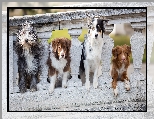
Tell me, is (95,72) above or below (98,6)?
below

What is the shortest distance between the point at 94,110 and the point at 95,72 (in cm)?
42

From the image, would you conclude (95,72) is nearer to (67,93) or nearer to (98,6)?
(67,93)

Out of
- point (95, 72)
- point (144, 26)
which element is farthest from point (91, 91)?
point (144, 26)

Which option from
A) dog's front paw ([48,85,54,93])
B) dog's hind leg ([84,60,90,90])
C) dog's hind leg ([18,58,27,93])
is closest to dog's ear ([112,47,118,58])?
Answer: dog's hind leg ([84,60,90,90])

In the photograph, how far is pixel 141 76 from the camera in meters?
4.69

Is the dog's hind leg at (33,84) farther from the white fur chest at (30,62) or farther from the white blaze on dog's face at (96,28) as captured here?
the white blaze on dog's face at (96,28)

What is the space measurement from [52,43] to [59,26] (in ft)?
0.66

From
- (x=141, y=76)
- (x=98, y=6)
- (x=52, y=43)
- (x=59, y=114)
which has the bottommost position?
(x=59, y=114)

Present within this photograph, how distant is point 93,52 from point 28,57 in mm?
690

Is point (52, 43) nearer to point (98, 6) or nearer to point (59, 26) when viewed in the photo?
point (59, 26)

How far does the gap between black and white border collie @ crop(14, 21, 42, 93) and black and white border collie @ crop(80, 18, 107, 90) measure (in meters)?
0.48

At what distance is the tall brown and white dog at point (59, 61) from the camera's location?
14.9ft

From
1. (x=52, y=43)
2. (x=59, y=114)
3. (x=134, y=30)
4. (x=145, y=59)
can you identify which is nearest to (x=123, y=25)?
(x=134, y=30)

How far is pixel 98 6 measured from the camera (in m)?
4.63
